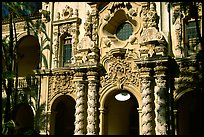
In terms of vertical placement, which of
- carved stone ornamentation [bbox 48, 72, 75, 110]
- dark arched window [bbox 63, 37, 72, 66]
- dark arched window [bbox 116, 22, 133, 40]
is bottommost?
carved stone ornamentation [bbox 48, 72, 75, 110]

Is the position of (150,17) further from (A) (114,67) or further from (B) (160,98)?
(B) (160,98)

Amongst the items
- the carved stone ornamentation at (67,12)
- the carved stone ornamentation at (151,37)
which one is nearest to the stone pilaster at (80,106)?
the carved stone ornamentation at (151,37)

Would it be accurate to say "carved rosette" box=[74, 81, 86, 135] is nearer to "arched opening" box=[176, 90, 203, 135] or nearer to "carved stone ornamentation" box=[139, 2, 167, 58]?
"carved stone ornamentation" box=[139, 2, 167, 58]

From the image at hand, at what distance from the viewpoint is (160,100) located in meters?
17.0

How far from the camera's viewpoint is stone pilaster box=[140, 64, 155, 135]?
17000 millimetres

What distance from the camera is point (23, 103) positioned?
21594 millimetres

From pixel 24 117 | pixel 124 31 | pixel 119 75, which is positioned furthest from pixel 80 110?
pixel 24 117

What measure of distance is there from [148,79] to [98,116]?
11.6 feet

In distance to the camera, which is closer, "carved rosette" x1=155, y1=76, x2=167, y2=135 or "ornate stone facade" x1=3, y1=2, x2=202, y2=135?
"carved rosette" x1=155, y1=76, x2=167, y2=135

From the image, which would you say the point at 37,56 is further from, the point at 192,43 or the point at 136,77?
the point at 192,43

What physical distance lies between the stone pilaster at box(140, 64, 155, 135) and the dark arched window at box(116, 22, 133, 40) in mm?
2902

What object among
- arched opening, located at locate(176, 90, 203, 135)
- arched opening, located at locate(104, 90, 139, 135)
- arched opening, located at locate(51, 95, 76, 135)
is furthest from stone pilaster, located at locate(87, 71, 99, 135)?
arched opening, located at locate(176, 90, 203, 135)

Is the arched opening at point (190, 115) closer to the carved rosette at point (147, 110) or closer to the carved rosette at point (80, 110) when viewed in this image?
the carved rosette at point (147, 110)

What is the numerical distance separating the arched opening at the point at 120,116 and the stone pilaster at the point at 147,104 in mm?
1530
